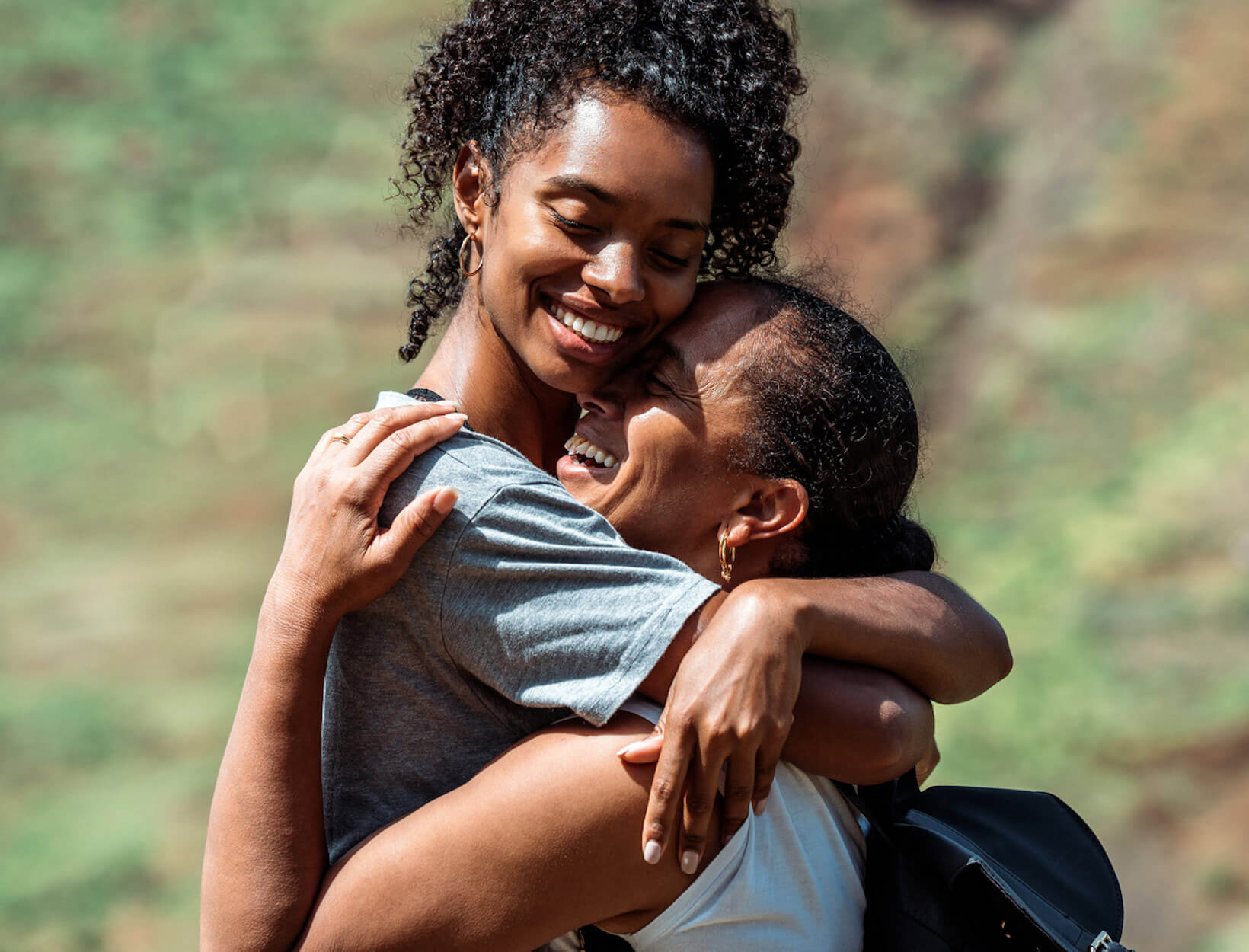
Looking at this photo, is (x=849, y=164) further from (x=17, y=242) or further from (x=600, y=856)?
(x=600, y=856)

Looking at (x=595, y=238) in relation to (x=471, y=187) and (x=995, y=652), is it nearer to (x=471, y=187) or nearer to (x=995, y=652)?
(x=471, y=187)

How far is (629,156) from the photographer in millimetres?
2209

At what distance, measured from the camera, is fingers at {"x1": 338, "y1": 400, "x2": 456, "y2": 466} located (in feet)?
6.49

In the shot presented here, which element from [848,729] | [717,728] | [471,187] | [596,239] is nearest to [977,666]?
[848,729]

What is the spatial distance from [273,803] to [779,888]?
740 mm

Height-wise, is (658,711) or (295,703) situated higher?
(658,711)

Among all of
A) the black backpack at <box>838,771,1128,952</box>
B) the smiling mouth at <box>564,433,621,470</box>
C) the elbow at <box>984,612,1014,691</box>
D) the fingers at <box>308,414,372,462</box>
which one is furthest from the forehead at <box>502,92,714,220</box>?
the black backpack at <box>838,771,1128,952</box>

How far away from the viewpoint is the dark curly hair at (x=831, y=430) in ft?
7.28

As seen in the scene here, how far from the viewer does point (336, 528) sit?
1.92 m

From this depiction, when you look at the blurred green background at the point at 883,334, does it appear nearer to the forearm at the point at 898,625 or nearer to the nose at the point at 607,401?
the forearm at the point at 898,625

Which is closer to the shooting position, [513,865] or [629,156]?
[513,865]

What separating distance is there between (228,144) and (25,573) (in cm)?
413

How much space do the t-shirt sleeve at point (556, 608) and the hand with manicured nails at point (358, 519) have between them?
8 cm

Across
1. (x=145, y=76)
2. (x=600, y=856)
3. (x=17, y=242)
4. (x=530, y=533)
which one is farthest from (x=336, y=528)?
(x=145, y=76)
